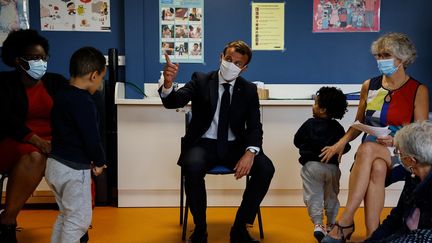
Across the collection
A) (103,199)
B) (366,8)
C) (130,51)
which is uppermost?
(366,8)

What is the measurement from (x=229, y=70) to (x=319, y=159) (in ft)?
2.20

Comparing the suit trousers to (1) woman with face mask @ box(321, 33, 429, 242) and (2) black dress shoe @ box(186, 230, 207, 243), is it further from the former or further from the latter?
(1) woman with face mask @ box(321, 33, 429, 242)

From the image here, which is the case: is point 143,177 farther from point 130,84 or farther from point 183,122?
point 130,84

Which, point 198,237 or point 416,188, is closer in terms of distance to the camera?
point 416,188

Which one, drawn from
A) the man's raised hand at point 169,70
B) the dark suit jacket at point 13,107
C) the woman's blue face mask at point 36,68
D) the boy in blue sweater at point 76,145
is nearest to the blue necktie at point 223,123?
the man's raised hand at point 169,70

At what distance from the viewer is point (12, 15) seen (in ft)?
11.2

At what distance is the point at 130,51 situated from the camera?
337cm

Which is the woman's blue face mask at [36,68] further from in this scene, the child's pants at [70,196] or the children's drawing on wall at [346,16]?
the children's drawing on wall at [346,16]

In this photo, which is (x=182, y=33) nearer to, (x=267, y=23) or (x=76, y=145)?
(x=267, y=23)

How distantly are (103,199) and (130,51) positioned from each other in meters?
1.11

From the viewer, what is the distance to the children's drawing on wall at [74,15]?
133 inches

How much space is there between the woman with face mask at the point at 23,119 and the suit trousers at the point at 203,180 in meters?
0.72

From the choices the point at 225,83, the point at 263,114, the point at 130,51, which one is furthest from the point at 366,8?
the point at 130,51

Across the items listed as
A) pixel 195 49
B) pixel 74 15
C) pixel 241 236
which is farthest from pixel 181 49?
pixel 241 236
